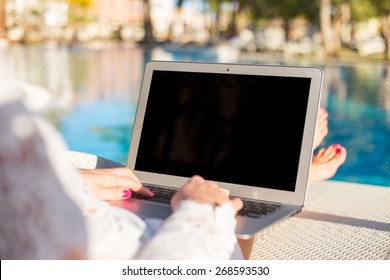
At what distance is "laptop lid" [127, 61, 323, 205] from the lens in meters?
1.50

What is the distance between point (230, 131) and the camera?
1.58 m

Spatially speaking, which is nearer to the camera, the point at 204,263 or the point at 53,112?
the point at 204,263

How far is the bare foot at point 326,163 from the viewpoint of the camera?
1867 mm

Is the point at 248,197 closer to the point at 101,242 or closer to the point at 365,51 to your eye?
the point at 101,242

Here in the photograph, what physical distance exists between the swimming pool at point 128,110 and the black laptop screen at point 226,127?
2.27 m

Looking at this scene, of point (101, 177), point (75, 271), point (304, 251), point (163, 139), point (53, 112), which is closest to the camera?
point (75, 271)

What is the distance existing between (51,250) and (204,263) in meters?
0.31

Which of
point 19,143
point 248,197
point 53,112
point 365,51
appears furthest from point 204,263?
point 365,51

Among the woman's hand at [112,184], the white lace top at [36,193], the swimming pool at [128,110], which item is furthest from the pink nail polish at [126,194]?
the swimming pool at [128,110]

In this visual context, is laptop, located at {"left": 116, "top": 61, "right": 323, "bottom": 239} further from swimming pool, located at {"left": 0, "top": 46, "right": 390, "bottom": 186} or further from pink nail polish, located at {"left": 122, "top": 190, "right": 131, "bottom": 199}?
swimming pool, located at {"left": 0, "top": 46, "right": 390, "bottom": 186}

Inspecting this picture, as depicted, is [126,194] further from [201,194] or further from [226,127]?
[201,194]

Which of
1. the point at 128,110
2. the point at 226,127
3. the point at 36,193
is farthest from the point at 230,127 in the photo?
the point at 128,110

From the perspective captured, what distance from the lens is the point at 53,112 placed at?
7.79 meters

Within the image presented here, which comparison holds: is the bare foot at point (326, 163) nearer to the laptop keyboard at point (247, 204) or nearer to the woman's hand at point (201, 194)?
the laptop keyboard at point (247, 204)
